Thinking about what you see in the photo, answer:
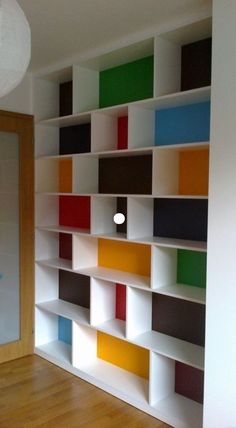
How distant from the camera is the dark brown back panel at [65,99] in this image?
370 cm

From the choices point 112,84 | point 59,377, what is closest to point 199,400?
point 59,377

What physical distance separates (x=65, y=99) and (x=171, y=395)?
8.72 feet

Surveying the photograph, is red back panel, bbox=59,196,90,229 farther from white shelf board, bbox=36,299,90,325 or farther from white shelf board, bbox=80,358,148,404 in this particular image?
white shelf board, bbox=80,358,148,404

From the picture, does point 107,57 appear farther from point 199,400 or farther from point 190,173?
point 199,400

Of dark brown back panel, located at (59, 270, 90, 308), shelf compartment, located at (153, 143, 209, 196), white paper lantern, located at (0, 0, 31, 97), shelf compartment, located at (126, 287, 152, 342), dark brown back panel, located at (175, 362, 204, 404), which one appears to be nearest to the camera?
white paper lantern, located at (0, 0, 31, 97)

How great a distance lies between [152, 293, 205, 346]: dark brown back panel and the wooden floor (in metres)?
0.59

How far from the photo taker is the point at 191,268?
280 cm

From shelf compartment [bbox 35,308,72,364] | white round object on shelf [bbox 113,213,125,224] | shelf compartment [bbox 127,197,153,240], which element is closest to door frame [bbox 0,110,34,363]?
shelf compartment [bbox 35,308,72,364]

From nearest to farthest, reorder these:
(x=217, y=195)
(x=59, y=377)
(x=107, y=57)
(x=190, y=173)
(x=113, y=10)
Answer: (x=217, y=195) → (x=113, y=10) → (x=190, y=173) → (x=107, y=57) → (x=59, y=377)

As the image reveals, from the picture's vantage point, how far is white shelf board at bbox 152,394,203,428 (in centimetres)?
259

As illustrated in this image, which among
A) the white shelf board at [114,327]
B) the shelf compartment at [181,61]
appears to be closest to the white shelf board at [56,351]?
the white shelf board at [114,327]

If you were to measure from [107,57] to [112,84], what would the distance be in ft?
0.90

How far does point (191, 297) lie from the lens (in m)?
2.54

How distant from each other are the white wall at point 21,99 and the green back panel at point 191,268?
1944 mm
